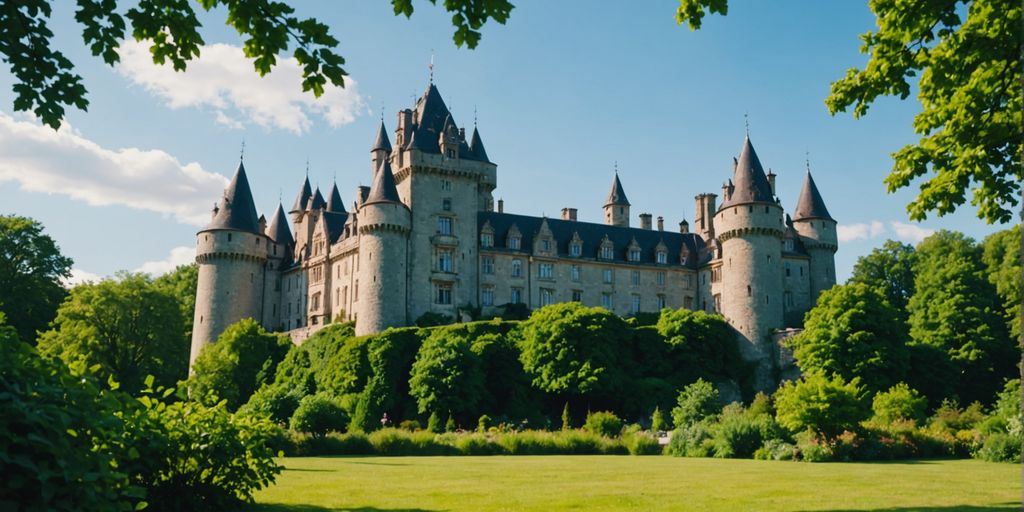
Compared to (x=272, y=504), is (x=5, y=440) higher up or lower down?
higher up

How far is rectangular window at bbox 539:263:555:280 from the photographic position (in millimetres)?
69562

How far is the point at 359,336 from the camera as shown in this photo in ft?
194

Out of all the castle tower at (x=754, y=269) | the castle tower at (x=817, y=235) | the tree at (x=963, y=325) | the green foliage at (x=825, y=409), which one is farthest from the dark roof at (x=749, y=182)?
the green foliage at (x=825, y=409)

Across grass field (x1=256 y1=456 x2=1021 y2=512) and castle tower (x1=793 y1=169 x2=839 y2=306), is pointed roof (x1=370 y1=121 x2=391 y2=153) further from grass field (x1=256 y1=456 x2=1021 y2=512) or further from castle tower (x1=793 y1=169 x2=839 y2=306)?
grass field (x1=256 y1=456 x2=1021 y2=512)

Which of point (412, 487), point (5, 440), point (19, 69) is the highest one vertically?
point (19, 69)

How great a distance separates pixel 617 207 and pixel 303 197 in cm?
2999

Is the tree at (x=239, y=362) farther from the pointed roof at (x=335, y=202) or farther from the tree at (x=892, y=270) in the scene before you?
the tree at (x=892, y=270)

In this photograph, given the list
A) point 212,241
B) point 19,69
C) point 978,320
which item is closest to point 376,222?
point 212,241

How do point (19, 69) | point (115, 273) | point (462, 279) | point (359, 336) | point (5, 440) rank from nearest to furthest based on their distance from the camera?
point (5, 440), point (19, 69), point (359, 336), point (462, 279), point (115, 273)

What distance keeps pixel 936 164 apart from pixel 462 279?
50.8 meters

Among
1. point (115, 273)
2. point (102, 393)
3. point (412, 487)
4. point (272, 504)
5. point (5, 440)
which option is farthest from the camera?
point (115, 273)

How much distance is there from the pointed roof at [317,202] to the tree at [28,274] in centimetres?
2082

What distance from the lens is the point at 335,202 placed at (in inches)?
3135

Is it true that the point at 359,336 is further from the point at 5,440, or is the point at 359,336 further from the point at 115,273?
the point at 5,440
